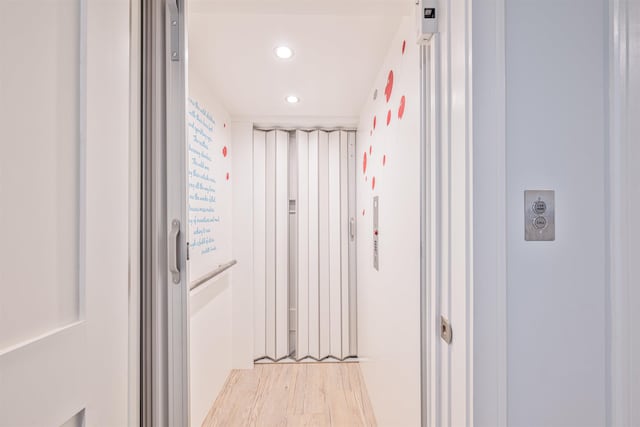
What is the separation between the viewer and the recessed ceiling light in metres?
1.76

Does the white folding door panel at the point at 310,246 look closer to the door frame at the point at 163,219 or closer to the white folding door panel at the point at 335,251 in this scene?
the white folding door panel at the point at 335,251

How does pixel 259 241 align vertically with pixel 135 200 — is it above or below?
below

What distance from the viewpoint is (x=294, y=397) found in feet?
8.01

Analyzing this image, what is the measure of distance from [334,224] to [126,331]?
233 centimetres

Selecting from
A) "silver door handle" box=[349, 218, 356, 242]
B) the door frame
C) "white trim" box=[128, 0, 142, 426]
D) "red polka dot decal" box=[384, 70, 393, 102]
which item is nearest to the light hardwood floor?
"silver door handle" box=[349, 218, 356, 242]

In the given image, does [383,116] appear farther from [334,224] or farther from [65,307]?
[65,307]

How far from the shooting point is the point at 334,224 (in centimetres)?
305

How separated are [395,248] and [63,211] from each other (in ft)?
4.31

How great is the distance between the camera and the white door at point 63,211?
0.50 meters
